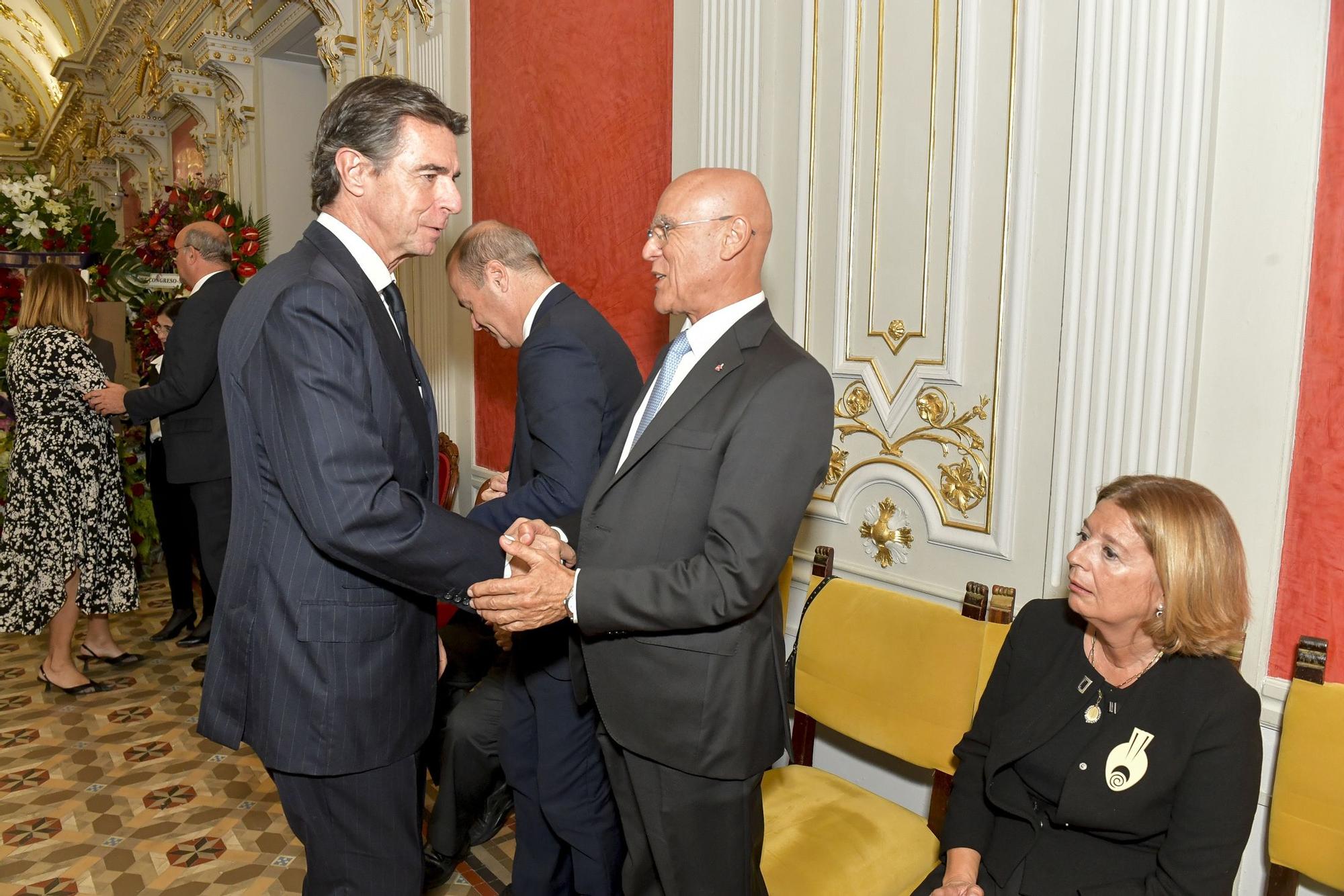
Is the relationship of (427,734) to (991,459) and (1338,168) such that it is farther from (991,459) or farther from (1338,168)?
(1338,168)

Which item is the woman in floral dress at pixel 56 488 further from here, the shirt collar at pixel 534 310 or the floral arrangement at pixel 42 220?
the shirt collar at pixel 534 310

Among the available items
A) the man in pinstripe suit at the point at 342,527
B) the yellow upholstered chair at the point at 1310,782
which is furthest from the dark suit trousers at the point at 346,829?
the yellow upholstered chair at the point at 1310,782

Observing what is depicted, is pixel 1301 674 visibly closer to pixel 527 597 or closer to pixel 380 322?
pixel 527 597

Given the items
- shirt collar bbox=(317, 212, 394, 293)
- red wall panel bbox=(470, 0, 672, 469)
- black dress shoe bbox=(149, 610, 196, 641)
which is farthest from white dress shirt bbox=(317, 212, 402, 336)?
black dress shoe bbox=(149, 610, 196, 641)

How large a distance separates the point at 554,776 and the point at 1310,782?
1554mm

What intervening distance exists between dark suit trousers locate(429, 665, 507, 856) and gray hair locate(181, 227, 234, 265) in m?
2.76

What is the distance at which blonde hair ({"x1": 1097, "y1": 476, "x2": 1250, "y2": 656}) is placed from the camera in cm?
150

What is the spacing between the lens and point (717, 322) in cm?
176

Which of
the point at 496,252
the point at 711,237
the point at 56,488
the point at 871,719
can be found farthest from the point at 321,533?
the point at 56,488

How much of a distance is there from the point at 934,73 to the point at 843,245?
0.46 meters

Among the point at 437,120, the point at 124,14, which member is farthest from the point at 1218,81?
the point at 124,14

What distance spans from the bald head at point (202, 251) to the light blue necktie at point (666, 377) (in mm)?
3269

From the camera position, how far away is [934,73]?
2152mm

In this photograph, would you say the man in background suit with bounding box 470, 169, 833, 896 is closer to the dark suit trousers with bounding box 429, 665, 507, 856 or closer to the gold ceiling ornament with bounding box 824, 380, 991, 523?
the gold ceiling ornament with bounding box 824, 380, 991, 523
